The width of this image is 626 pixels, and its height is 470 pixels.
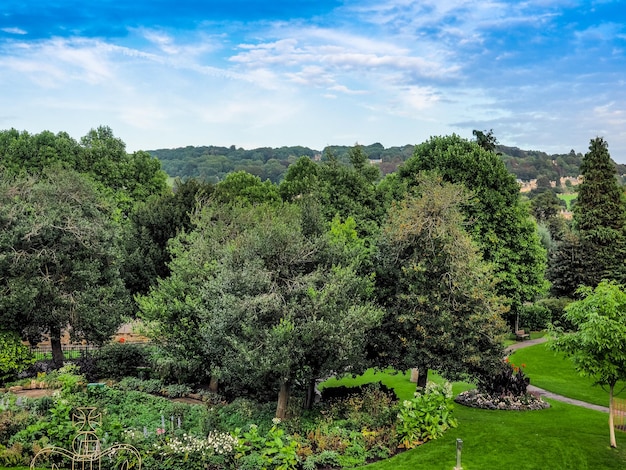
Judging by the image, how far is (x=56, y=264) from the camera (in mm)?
23891

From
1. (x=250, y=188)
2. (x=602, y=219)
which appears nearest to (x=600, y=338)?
(x=602, y=219)

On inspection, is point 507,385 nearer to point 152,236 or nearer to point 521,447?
point 521,447

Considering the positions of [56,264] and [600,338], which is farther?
[56,264]

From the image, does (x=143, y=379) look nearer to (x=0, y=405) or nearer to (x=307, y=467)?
(x=0, y=405)

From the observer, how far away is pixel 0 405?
1603 centimetres

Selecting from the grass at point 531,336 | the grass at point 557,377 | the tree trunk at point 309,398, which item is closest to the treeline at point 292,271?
the tree trunk at point 309,398

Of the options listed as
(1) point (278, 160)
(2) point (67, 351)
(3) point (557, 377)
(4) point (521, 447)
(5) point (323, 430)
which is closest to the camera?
(4) point (521, 447)

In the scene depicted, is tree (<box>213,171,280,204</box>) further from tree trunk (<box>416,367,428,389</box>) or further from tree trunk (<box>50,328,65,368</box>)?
tree trunk (<box>416,367,428,389</box>)

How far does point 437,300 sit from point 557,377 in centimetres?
1290

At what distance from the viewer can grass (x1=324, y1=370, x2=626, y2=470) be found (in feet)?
47.5

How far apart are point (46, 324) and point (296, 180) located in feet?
91.1

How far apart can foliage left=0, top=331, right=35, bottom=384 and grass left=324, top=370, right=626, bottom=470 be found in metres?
16.6

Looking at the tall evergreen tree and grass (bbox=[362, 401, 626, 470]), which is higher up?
the tall evergreen tree

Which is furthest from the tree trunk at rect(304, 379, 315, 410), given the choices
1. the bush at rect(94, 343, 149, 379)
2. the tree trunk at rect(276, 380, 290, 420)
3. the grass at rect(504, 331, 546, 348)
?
the grass at rect(504, 331, 546, 348)
